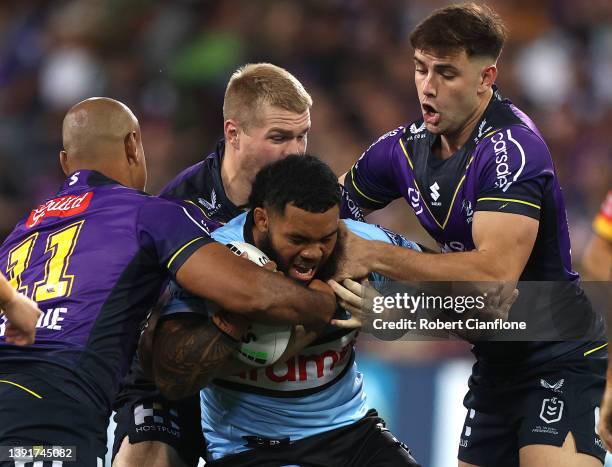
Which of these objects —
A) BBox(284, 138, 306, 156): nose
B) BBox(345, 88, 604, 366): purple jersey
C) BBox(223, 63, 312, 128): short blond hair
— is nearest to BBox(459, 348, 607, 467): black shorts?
BBox(345, 88, 604, 366): purple jersey

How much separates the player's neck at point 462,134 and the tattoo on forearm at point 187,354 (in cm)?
140

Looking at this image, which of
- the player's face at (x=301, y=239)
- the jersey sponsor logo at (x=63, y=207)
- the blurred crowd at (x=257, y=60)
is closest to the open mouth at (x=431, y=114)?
the player's face at (x=301, y=239)

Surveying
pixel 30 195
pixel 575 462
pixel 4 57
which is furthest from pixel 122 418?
pixel 4 57

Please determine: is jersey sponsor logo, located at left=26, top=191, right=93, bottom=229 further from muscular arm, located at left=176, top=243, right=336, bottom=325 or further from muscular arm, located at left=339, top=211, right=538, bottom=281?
muscular arm, located at left=339, top=211, right=538, bottom=281

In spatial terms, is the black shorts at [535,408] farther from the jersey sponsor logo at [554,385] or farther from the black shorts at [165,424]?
the black shorts at [165,424]

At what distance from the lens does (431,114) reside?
16.2 ft

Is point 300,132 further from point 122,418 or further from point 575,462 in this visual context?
point 575,462

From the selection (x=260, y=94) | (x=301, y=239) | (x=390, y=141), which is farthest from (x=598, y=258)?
(x=301, y=239)

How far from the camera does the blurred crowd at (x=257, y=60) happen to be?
33.8 ft

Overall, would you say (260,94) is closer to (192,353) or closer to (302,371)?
(302,371)

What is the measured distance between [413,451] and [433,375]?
52cm

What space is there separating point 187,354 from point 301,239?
620 millimetres

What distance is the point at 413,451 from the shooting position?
7.56 m

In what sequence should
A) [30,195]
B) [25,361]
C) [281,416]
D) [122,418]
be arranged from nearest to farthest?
[25,361]
[281,416]
[122,418]
[30,195]
